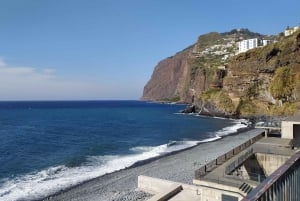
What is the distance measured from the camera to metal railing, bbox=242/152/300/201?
11.3 feet

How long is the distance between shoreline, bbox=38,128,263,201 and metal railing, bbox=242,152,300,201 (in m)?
18.4

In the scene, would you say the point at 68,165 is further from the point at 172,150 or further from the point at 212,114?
the point at 212,114

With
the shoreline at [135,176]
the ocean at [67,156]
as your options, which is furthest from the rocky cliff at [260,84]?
the shoreline at [135,176]

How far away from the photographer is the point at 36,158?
38.8 m

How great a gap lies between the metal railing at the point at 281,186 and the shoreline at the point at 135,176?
18.4 metres

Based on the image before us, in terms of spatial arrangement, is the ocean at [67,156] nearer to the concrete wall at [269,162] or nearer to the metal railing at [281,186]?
the concrete wall at [269,162]

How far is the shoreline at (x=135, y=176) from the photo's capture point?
23.4 m

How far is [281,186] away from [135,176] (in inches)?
1023

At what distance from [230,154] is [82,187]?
519 inches

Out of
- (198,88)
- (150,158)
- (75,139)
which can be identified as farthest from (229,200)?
(198,88)

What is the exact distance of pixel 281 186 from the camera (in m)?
4.02

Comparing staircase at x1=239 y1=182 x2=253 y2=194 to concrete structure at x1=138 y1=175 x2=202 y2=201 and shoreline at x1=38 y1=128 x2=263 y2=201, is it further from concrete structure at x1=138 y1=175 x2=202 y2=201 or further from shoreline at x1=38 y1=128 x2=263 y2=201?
shoreline at x1=38 y1=128 x2=263 y2=201

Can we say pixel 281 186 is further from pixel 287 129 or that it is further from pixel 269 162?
pixel 287 129

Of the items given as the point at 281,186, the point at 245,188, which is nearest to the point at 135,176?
the point at 245,188
